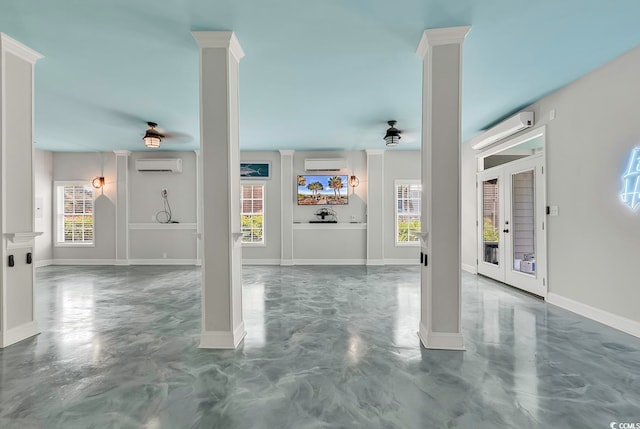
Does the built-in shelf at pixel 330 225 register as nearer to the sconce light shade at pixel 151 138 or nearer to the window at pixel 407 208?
the window at pixel 407 208

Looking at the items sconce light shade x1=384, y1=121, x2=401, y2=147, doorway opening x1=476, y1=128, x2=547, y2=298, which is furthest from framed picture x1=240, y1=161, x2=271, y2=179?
doorway opening x1=476, y1=128, x2=547, y2=298

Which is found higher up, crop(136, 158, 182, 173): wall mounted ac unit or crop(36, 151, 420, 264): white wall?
crop(136, 158, 182, 173): wall mounted ac unit

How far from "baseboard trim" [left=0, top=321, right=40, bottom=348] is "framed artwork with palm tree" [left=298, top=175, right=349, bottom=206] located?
5.20m

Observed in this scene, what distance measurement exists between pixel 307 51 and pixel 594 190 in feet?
11.8

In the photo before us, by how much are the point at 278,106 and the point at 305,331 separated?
126 inches

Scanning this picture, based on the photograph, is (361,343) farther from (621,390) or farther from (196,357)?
(621,390)

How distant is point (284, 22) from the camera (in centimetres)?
255

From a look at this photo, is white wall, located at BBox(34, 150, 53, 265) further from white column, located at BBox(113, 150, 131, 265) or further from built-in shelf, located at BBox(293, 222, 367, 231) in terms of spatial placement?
built-in shelf, located at BBox(293, 222, 367, 231)

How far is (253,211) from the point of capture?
7477mm

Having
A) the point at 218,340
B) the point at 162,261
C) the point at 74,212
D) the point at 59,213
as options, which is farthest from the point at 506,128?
the point at 59,213

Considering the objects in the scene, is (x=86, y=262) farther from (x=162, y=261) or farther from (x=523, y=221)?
(x=523, y=221)

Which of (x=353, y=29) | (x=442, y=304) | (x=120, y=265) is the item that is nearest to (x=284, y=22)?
(x=353, y=29)

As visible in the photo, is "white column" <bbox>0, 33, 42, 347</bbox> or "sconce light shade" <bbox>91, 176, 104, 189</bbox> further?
"sconce light shade" <bbox>91, 176, 104, 189</bbox>

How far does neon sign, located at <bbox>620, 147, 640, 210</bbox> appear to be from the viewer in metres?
2.96
